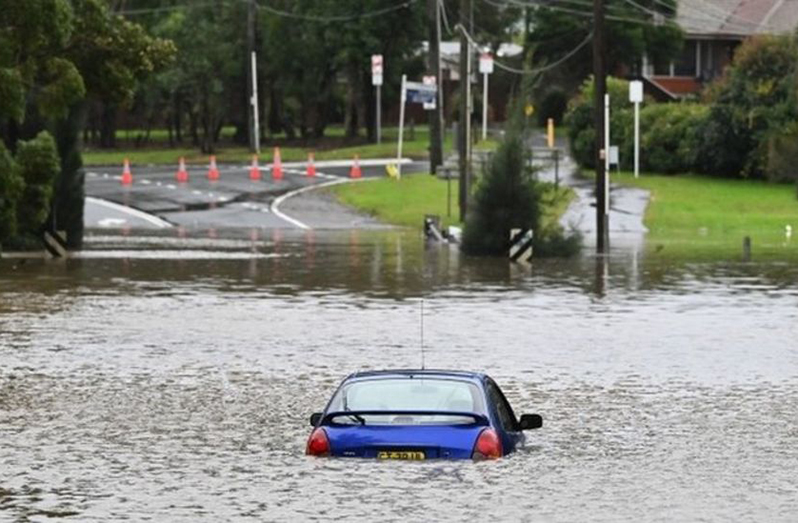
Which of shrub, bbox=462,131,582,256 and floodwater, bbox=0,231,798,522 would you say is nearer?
floodwater, bbox=0,231,798,522

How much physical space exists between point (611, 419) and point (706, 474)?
14.7 ft

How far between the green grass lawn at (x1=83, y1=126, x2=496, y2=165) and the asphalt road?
18.5ft

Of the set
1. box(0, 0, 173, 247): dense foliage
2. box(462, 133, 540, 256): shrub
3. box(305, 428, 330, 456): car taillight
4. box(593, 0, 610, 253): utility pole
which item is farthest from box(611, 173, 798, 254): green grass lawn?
box(305, 428, 330, 456): car taillight

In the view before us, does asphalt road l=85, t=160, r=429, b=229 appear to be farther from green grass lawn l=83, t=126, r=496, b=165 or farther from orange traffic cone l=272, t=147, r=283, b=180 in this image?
green grass lawn l=83, t=126, r=496, b=165

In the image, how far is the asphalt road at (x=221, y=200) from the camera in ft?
216

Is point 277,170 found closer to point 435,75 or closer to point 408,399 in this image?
point 435,75

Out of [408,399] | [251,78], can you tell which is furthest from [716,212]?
[408,399]

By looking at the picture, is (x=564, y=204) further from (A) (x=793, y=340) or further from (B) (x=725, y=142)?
(A) (x=793, y=340)

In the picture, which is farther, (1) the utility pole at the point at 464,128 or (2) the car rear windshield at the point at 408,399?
(1) the utility pole at the point at 464,128

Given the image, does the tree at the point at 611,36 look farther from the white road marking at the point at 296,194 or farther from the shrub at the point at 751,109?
the white road marking at the point at 296,194

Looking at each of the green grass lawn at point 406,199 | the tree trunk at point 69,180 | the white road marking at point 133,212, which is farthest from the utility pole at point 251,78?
the tree trunk at point 69,180

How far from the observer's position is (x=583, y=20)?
323 ft

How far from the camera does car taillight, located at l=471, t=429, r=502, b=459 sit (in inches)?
704

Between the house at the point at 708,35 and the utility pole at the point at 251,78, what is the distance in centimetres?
1893
